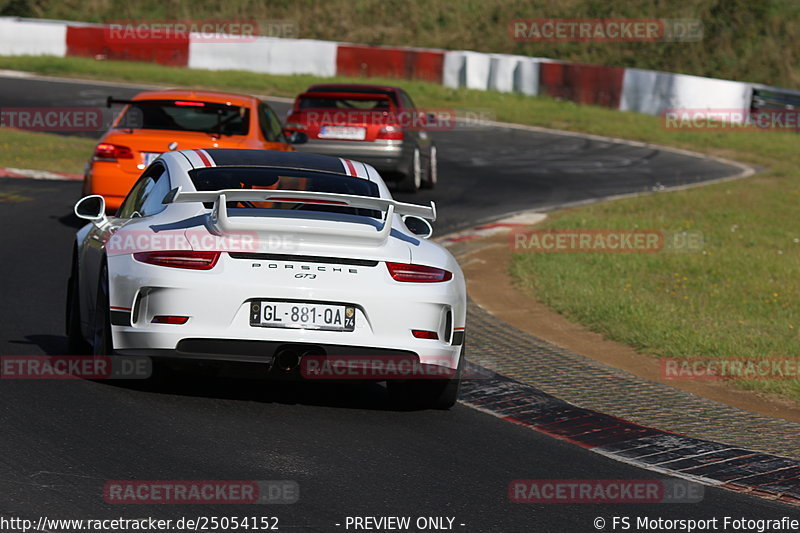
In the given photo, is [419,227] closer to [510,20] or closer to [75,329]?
[75,329]

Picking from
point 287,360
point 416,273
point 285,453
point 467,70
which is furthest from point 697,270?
point 467,70

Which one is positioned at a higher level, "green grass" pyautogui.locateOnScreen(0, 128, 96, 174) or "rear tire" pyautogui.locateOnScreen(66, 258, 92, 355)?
"rear tire" pyautogui.locateOnScreen(66, 258, 92, 355)

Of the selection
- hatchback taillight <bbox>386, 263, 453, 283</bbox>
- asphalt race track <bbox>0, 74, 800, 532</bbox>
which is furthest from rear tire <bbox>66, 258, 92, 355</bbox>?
hatchback taillight <bbox>386, 263, 453, 283</bbox>

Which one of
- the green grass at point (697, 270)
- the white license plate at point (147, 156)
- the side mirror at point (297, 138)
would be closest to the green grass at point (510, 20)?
the green grass at point (697, 270)

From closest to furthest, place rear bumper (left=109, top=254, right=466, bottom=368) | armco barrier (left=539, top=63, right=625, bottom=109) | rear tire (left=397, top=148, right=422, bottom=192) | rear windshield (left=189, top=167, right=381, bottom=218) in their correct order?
1. rear bumper (left=109, top=254, right=466, bottom=368)
2. rear windshield (left=189, top=167, right=381, bottom=218)
3. rear tire (left=397, top=148, right=422, bottom=192)
4. armco barrier (left=539, top=63, right=625, bottom=109)

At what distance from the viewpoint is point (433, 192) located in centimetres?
2038

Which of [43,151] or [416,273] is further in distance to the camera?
[43,151]

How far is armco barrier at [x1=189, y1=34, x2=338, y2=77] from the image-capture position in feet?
135

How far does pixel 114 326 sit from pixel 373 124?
12.7 meters

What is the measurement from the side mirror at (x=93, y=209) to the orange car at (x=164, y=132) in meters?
5.28

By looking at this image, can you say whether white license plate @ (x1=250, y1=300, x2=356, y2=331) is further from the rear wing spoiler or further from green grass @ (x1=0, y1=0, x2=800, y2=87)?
green grass @ (x1=0, y1=0, x2=800, y2=87)

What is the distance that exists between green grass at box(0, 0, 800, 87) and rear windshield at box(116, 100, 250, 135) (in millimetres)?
31994

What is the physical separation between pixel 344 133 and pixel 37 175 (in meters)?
4.56

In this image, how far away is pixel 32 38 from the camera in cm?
4309
